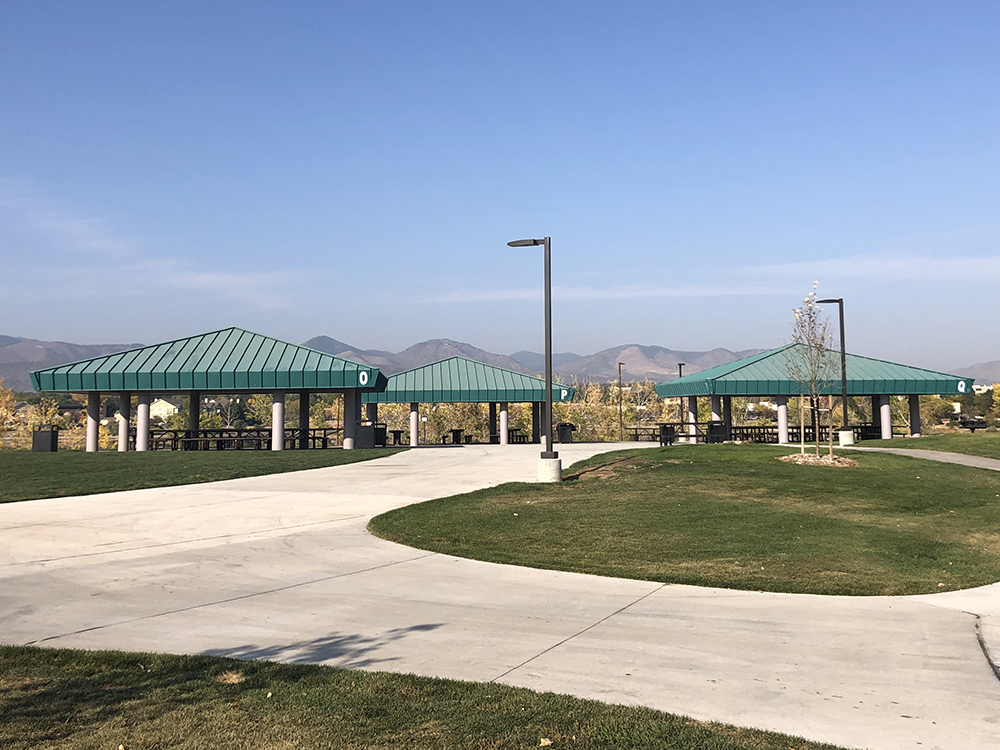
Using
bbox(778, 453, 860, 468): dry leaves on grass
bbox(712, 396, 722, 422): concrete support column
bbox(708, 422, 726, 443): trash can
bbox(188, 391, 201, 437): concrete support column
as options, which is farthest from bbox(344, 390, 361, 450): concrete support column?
bbox(778, 453, 860, 468): dry leaves on grass

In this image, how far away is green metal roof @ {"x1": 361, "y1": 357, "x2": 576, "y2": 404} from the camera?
45812mm

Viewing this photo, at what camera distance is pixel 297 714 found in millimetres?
5000

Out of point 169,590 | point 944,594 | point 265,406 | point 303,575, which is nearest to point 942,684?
point 944,594

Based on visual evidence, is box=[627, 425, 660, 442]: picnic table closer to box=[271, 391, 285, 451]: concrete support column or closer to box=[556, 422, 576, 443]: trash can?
box=[556, 422, 576, 443]: trash can

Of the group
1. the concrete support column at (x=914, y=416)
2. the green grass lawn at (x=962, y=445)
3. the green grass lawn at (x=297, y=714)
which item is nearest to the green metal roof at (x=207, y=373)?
the green grass lawn at (x=962, y=445)

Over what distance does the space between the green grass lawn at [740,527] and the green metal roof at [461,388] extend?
80.8ft

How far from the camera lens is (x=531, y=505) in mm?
15930

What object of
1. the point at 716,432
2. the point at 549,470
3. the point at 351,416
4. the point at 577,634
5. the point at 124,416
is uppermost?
the point at 124,416

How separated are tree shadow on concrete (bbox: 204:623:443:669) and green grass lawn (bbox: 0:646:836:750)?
0.86 ft

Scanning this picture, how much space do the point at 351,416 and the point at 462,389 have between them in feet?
23.1

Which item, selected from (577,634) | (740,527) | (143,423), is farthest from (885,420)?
(577,634)

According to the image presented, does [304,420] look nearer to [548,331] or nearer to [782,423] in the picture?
[782,423]

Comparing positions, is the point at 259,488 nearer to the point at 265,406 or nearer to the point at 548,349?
the point at 548,349

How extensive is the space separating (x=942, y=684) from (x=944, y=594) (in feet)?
13.0
